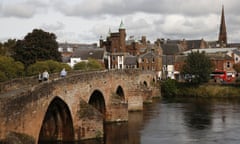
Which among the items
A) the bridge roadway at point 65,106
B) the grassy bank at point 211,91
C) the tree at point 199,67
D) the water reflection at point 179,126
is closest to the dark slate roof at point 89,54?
the grassy bank at point 211,91

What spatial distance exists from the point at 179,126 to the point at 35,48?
98.5 feet

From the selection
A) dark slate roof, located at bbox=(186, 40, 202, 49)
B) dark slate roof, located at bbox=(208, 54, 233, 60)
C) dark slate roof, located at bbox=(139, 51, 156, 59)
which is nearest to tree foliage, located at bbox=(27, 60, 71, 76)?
dark slate roof, located at bbox=(139, 51, 156, 59)

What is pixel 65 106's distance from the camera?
28094 millimetres

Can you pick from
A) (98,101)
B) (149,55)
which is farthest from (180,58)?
(98,101)

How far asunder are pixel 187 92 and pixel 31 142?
170 ft

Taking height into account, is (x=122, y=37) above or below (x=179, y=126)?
above

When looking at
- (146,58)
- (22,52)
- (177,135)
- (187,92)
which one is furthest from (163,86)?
(177,135)

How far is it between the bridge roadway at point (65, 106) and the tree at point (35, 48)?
15.0m

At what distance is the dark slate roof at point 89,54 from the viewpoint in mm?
88875

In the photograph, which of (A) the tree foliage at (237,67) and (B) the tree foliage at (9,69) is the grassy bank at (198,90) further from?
(B) the tree foliage at (9,69)

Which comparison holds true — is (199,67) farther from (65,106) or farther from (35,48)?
(65,106)

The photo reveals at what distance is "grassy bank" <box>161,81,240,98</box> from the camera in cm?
6512

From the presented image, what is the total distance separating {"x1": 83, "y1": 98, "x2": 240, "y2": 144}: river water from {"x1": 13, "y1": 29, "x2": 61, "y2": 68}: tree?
18808 millimetres

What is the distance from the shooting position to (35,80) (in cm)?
2803
